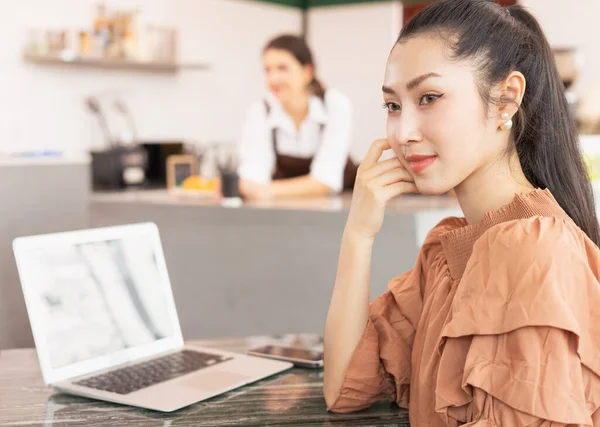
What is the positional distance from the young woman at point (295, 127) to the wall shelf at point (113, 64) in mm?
1461

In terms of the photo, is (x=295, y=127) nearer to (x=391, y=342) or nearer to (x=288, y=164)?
(x=288, y=164)

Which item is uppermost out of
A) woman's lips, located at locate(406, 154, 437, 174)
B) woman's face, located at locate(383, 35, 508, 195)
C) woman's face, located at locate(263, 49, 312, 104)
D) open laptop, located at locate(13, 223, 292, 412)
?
woman's face, located at locate(263, 49, 312, 104)

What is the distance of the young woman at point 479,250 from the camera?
91 cm

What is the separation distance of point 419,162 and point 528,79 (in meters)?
0.19

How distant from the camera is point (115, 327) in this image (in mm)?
1337

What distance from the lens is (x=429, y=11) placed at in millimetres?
1104

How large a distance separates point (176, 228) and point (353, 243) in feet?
6.79

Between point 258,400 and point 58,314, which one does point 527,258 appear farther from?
point 58,314

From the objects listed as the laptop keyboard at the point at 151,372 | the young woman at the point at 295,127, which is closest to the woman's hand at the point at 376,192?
the laptop keyboard at the point at 151,372

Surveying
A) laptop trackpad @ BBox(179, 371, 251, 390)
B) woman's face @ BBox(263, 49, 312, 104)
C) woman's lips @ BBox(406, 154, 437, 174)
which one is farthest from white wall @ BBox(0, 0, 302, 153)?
woman's lips @ BBox(406, 154, 437, 174)

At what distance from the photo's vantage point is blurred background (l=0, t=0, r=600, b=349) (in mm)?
2829

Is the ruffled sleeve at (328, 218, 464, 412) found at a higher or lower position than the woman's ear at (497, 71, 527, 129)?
lower


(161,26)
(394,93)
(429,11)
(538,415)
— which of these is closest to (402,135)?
(394,93)

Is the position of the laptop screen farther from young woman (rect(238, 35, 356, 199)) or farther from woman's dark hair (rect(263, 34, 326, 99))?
woman's dark hair (rect(263, 34, 326, 99))
